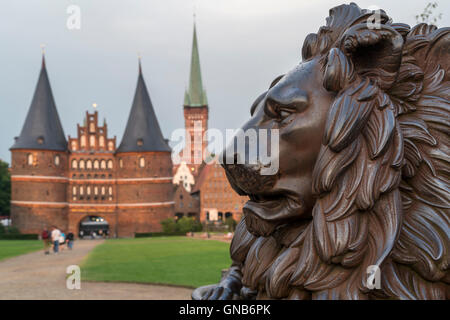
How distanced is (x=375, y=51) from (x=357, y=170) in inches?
13.0

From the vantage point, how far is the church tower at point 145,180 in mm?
50062

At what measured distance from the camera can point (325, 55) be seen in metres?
1.45

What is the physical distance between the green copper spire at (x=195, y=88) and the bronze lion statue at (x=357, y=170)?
90.3 metres

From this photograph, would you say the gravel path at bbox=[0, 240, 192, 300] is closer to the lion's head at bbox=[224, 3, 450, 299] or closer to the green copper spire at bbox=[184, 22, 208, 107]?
the lion's head at bbox=[224, 3, 450, 299]

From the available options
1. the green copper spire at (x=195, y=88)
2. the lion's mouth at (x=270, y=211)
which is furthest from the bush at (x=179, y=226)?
the green copper spire at (x=195, y=88)

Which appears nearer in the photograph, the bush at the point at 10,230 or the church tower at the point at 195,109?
the bush at the point at 10,230

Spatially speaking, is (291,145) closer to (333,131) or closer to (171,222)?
(333,131)

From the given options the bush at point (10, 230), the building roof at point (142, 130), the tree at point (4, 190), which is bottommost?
the bush at point (10, 230)

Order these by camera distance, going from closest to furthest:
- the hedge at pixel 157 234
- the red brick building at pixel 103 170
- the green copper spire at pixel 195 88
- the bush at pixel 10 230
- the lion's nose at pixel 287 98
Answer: the lion's nose at pixel 287 98, the bush at pixel 10 230, the hedge at pixel 157 234, the red brick building at pixel 103 170, the green copper spire at pixel 195 88

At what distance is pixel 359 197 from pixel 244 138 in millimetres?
369

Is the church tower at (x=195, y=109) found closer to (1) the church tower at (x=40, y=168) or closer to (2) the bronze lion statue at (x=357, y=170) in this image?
(1) the church tower at (x=40, y=168)

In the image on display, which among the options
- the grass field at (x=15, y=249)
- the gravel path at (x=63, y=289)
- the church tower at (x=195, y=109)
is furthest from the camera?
the church tower at (x=195, y=109)

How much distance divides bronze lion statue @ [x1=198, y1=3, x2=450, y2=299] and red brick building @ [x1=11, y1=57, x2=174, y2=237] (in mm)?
48544
